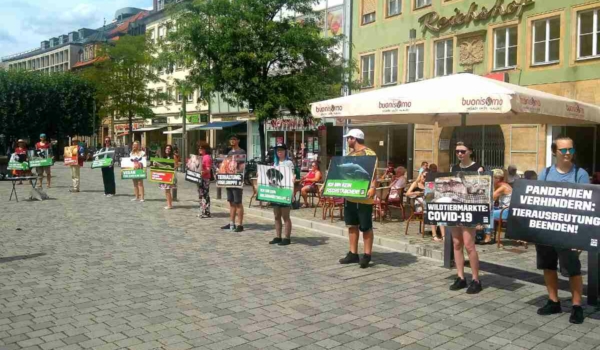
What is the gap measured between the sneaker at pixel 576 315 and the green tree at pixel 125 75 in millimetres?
41211

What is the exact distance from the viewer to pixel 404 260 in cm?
841

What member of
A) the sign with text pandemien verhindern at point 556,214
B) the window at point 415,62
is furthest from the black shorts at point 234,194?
the window at point 415,62

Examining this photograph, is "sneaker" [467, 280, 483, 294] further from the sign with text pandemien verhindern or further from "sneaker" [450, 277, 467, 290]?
the sign with text pandemien verhindern

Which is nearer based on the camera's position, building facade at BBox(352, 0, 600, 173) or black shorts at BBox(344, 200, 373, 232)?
black shorts at BBox(344, 200, 373, 232)

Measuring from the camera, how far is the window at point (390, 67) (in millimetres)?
25156

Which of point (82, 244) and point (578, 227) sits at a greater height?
point (578, 227)

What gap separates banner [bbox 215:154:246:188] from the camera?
33.8 ft

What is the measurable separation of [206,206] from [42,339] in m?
8.27

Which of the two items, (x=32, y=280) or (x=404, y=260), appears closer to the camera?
(x=32, y=280)

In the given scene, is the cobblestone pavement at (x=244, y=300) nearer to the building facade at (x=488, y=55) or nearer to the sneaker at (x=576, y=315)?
the sneaker at (x=576, y=315)

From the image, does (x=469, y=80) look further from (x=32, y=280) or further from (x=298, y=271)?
(x=32, y=280)

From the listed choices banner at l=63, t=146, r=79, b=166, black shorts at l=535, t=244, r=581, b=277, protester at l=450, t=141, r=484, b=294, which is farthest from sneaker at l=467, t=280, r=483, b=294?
banner at l=63, t=146, r=79, b=166

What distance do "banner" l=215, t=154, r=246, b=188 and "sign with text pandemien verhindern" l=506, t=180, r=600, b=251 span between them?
5.50m

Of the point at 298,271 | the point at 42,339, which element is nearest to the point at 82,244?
the point at 298,271
